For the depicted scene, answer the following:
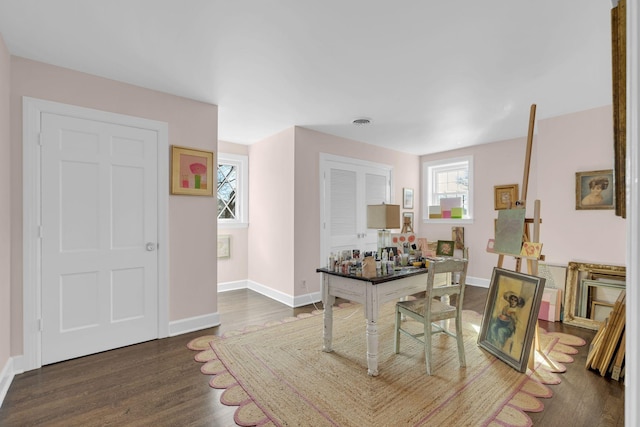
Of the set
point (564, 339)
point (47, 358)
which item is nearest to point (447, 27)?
point (564, 339)

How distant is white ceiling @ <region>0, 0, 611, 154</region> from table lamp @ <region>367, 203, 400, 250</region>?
4.00 ft

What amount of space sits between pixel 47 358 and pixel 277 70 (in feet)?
10.4

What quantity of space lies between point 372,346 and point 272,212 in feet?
9.47

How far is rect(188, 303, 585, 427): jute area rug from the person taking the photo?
6.54 feet

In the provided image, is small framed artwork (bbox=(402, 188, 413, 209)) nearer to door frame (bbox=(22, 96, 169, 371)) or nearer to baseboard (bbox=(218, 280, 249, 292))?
baseboard (bbox=(218, 280, 249, 292))

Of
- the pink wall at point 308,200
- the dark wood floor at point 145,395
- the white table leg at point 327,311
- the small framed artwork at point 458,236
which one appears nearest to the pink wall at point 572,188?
the small framed artwork at point 458,236

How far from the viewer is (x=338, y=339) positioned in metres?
3.17

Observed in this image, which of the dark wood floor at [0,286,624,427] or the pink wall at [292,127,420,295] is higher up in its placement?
the pink wall at [292,127,420,295]

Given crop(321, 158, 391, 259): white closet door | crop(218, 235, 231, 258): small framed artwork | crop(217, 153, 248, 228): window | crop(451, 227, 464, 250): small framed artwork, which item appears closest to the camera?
crop(321, 158, 391, 259): white closet door

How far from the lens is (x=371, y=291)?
2477 mm

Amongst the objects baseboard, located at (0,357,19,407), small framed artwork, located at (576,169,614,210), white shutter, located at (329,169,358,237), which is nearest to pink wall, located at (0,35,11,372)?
baseboard, located at (0,357,19,407)

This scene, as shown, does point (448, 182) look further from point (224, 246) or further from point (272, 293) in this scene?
point (224, 246)

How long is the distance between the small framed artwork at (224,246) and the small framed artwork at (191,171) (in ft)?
5.88

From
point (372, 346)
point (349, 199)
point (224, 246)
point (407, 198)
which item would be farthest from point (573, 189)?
point (224, 246)
